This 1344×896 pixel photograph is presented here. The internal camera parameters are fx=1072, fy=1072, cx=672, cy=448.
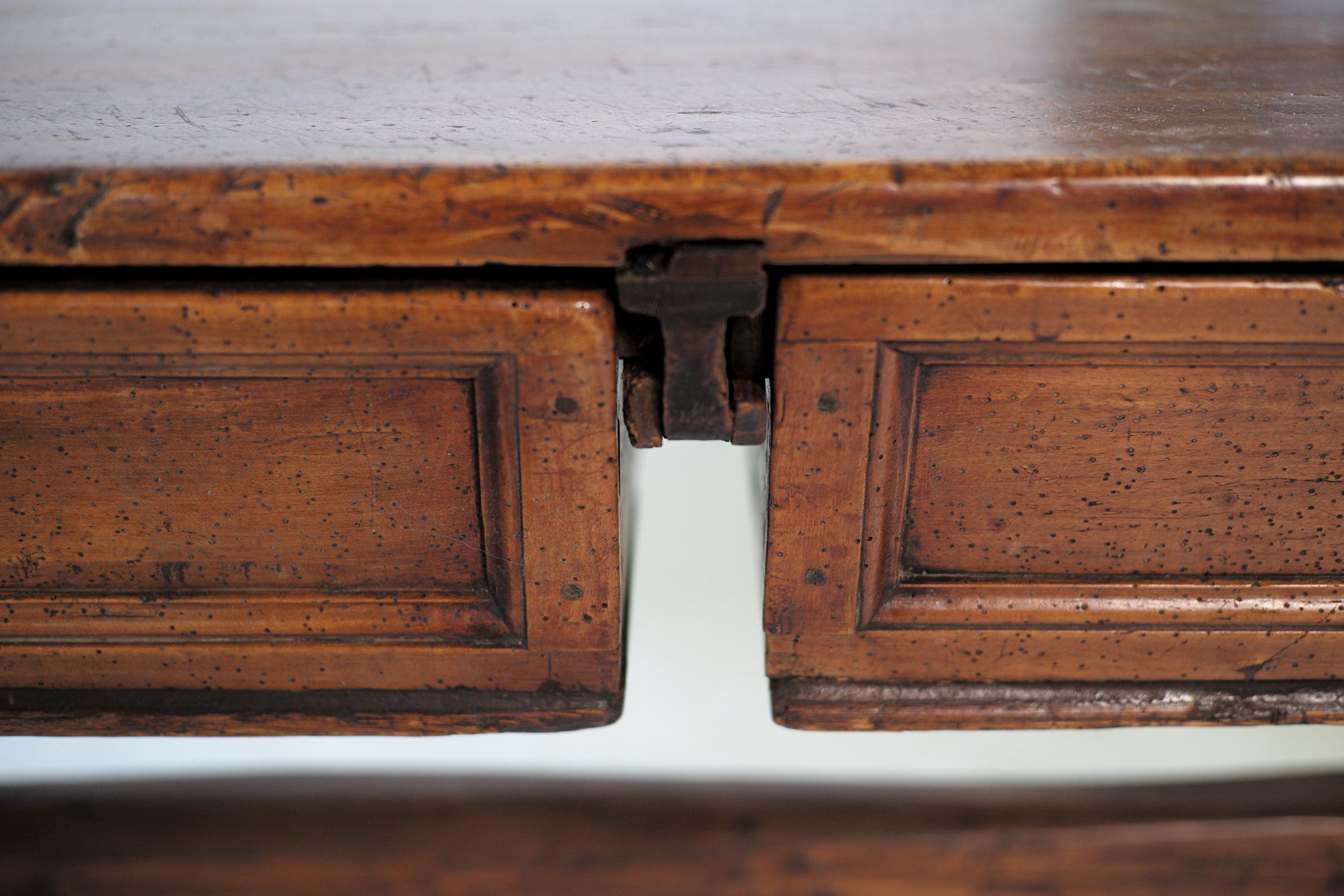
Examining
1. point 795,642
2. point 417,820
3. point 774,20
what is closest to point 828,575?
point 795,642

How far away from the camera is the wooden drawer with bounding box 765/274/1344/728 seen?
1.66 feet

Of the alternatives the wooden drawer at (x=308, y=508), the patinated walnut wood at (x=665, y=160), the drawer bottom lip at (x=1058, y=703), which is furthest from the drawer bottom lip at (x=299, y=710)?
the patinated walnut wood at (x=665, y=160)

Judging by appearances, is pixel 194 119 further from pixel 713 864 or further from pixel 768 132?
pixel 713 864

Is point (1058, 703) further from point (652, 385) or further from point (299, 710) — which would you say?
point (299, 710)

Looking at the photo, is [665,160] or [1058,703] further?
[1058,703]

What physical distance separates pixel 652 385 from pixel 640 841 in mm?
324

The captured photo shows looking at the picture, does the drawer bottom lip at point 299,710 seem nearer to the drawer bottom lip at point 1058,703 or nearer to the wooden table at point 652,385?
the wooden table at point 652,385

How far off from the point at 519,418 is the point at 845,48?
433mm

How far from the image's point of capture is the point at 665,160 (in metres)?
0.50

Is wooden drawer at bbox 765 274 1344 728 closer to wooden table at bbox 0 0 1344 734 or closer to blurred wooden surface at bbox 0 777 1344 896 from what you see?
wooden table at bbox 0 0 1344 734

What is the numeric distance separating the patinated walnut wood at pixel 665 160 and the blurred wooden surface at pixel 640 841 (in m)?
0.38

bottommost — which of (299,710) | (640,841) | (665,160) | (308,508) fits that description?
(640,841)

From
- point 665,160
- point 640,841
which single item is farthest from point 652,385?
point 640,841

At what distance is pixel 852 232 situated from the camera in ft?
1.58
